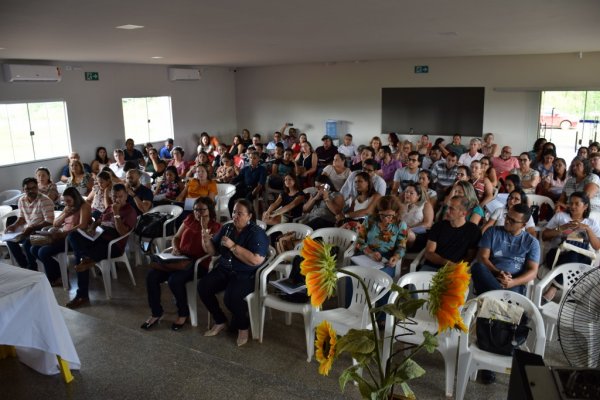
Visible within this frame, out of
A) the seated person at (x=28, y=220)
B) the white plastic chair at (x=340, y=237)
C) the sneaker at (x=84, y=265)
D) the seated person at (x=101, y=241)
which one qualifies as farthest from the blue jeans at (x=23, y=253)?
the white plastic chair at (x=340, y=237)

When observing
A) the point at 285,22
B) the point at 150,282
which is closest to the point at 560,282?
the point at 285,22

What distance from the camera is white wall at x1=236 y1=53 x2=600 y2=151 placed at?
29.5 ft

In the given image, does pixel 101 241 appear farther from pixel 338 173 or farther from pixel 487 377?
pixel 487 377

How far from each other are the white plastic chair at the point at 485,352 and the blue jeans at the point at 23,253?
14.7 feet

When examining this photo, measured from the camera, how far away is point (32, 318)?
9.34ft

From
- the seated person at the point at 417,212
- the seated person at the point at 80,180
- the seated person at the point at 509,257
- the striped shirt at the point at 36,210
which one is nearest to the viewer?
the seated person at the point at 509,257

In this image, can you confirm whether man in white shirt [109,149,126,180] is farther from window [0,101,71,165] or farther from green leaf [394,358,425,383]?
green leaf [394,358,425,383]

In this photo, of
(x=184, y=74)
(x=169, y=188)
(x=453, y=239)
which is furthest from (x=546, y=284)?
(x=184, y=74)

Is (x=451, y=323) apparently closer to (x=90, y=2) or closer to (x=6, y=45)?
(x=90, y=2)

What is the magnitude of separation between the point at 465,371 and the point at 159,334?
2.44m

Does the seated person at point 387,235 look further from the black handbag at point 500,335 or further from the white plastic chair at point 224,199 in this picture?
the white plastic chair at point 224,199

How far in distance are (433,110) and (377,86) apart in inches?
56.3

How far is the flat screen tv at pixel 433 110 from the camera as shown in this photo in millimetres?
9836

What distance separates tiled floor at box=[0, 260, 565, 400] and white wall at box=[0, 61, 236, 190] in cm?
530
